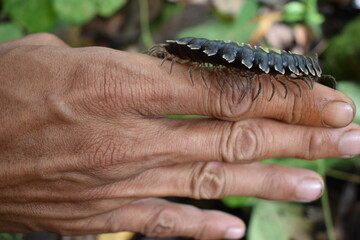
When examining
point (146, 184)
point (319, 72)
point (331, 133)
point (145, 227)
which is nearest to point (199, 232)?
point (145, 227)

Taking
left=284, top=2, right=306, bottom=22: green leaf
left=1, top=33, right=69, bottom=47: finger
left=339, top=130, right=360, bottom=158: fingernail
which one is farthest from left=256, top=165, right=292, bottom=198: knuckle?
left=284, top=2, right=306, bottom=22: green leaf

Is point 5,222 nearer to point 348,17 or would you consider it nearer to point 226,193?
point 226,193

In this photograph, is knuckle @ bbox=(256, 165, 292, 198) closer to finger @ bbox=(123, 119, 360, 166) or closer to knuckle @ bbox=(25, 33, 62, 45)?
finger @ bbox=(123, 119, 360, 166)

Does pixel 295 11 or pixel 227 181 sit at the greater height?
pixel 295 11

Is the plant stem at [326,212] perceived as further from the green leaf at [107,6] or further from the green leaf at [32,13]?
the green leaf at [32,13]

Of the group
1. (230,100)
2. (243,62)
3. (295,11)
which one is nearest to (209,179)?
(230,100)

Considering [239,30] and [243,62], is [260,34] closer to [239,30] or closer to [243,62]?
[239,30]

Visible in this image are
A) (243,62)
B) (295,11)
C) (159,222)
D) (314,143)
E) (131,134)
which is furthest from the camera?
(295,11)
